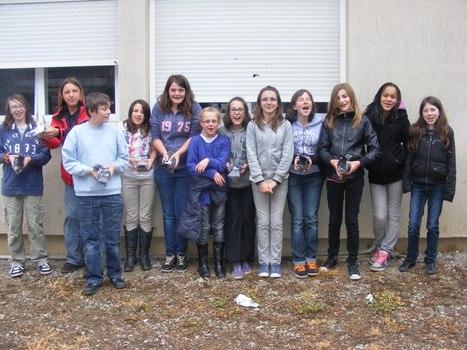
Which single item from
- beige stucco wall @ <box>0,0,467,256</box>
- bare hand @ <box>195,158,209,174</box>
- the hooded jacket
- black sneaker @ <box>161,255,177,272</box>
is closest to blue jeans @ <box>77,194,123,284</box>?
black sneaker @ <box>161,255,177,272</box>

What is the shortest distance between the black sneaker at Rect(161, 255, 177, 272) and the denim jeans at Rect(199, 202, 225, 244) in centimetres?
49

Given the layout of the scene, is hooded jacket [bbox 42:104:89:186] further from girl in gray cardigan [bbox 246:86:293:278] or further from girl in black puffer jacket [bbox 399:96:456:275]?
girl in black puffer jacket [bbox 399:96:456:275]

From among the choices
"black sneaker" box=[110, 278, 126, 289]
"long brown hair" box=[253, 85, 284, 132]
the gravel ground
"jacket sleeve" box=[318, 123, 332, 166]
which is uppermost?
"long brown hair" box=[253, 85, 284, 132]

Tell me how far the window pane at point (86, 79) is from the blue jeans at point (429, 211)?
3.67 m

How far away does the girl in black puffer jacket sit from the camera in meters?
5.19

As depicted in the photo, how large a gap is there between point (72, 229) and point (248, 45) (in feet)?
9.62

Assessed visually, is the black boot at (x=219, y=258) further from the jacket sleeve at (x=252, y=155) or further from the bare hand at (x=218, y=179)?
the jacket sleeve at (x=252, y=155)

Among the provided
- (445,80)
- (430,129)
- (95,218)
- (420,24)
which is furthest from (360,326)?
(420,24)

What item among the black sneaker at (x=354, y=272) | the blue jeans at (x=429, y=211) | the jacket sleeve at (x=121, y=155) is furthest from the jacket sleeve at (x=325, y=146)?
the jacket sleeve at (x=121, y=155)

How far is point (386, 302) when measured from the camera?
466 centimetres

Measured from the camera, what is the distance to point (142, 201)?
5668mm

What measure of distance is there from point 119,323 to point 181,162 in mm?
1850

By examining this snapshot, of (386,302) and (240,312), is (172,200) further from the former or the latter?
(386,302)

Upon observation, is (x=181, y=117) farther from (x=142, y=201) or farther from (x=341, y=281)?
(x=341, y=281)
